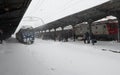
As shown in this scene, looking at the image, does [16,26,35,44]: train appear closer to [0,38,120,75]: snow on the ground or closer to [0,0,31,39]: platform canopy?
[0,0,31,39]: platform canopy

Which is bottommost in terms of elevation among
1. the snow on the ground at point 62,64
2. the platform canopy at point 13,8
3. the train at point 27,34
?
the snow on the ground at point 62,64

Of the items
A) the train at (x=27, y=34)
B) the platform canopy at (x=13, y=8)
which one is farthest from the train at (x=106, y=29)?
the platform canopy at (x=13, y=8)

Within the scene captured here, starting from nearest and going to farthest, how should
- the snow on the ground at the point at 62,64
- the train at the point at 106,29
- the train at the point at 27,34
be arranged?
the snow on the ground at the point at 62,64
the train at the point at 106,29
the train at the point at 27,34

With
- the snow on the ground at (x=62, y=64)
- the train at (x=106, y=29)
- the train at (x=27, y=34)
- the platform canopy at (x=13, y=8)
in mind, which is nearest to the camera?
the snow on the ground at (x=62, y=64)

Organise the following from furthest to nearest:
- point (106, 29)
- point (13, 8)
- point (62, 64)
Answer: point (106, 29) → point (13, 8) → point (62, 64)

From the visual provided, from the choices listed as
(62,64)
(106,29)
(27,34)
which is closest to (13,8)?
(62,64)

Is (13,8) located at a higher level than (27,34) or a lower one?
higher

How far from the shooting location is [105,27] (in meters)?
32.1

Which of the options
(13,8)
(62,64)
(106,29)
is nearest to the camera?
(62,64)

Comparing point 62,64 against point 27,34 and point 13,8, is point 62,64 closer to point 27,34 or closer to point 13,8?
point 13,8

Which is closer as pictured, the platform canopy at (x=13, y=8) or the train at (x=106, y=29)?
the platform canopy at (x=13, y=8)

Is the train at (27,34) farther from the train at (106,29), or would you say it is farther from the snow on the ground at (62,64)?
the snow on the ground at (62,64)

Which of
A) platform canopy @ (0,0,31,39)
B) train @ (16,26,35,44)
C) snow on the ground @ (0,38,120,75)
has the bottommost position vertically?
snow on the ground @ (0,38,120,75)

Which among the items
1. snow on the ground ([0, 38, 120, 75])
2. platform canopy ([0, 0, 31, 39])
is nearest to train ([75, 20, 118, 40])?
platform canopy ([0, 0, 31, 39])
